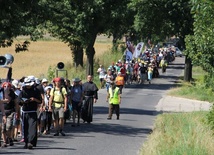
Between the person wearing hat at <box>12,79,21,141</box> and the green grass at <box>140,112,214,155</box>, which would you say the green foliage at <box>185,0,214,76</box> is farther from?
the person wearing hat at <box>12,79,21,141</box>

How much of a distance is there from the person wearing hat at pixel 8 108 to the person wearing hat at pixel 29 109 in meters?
0.38

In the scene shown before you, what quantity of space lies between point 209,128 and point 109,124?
7.39 meters

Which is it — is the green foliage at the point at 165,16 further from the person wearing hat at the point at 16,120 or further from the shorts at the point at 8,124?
the shorts at the point at 8,124

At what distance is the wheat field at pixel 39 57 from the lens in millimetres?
68375

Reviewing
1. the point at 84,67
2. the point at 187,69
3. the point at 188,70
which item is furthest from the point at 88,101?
the point at 84,67

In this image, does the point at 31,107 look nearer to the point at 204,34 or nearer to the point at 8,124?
the point at 8,124

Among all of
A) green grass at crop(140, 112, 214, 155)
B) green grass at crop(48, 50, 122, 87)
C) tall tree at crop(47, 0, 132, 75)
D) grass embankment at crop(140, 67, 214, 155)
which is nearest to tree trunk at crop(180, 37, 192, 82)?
tall tree at crop(47, 0, 132, 75)

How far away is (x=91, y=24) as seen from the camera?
2087 inches

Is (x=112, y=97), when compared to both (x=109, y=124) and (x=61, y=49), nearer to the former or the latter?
(x=109, y=124)

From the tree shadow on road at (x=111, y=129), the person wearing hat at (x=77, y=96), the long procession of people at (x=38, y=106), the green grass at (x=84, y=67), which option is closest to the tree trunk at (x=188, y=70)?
the green grass at (x=84, y=67)

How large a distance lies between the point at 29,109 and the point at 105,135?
15.3 feet

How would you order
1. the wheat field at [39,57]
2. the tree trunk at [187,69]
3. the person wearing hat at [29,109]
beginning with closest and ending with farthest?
the person wearing hat at [29,109] < the tree trunk at [187,69] < the wheat field at [39,57]

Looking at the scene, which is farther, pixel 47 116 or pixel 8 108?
pixel 47 116

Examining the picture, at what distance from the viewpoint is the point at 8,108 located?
18.9 meters
